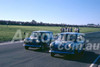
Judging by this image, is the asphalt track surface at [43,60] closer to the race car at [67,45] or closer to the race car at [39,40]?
the race car at [67,45]

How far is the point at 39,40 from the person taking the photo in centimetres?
1207

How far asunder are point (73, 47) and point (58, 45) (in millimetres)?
876

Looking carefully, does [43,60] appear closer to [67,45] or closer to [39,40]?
[67,45]

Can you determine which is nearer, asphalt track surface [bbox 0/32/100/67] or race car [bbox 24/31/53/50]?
asphalt track surface [bbox 0/32/100/67]

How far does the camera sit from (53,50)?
32.2 ft

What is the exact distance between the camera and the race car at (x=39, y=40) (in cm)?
1194

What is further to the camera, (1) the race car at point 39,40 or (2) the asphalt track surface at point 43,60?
(1) the race car at point 39,40

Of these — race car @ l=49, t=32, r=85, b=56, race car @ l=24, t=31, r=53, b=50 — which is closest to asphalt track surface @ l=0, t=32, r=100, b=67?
race car @ l=49, t=32, r=85, b=56

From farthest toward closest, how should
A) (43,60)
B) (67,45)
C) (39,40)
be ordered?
(39,40) < (67,45) < (43,60)

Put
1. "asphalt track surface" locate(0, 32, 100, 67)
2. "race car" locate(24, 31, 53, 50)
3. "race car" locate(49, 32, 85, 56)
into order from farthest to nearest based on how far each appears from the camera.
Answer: "race car" locate(24, 31, 53, 50) → "race car" locate(49, 32, 85, 56) → "asphalt track surface" locate(0, 32, 100, 67)

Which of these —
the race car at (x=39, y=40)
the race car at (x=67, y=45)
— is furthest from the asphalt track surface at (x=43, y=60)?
the race car at (x=39, y=40)

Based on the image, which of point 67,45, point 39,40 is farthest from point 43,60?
point 39,40

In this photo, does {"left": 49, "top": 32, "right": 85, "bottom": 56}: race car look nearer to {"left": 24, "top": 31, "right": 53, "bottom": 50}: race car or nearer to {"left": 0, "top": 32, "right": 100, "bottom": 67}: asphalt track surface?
→ {"left": 0, "top": 32, "right": 100, "bottom": 67}: asphalt track surface

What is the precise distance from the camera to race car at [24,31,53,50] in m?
11.9
